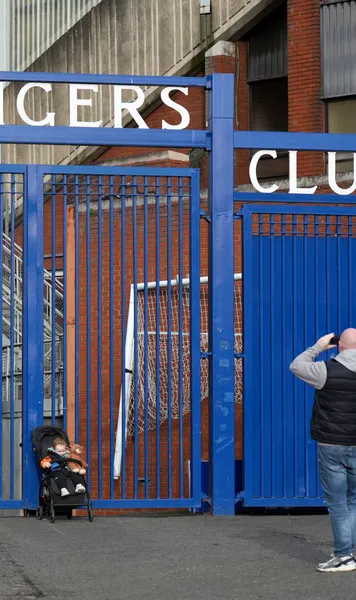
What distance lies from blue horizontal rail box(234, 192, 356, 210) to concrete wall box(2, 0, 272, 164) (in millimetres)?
7973

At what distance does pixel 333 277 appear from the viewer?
41.3 feet

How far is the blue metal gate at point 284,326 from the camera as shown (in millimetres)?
12242

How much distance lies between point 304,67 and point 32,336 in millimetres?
9281

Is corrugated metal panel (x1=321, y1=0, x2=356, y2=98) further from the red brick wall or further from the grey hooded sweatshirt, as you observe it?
the grey hooded sweatshirt

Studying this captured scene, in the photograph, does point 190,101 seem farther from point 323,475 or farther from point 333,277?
point 323,475

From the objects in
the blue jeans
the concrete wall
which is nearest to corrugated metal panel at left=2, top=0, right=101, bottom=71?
the concrete wall

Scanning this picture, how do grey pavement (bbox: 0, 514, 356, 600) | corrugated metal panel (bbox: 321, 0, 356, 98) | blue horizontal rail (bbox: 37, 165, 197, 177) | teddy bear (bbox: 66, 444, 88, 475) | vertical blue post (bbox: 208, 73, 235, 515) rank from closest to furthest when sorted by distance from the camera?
grey pavement (bbox: 0, 514, 356, 600) → teddy bear (bbox: 66, 444, 88, 475) → blue horizontal rail (bbox: 37, 165, 197, 177) → vertical blue post (bbox: 208, 73, 235, 515) → corrugated metal panel (bbox: 321, 0, 356, 98)

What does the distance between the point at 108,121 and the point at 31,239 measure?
8.67 m

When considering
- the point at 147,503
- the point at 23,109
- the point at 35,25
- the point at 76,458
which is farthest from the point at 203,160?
the point at 76,458

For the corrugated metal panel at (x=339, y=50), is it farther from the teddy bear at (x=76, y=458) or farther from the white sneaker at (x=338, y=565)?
the white sneaker at (x=338, y=565)

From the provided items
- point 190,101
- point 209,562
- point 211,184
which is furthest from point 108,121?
point 209,562

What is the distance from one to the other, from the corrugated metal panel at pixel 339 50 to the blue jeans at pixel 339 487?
11359 millimetres

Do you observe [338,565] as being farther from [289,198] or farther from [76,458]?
[289,198]

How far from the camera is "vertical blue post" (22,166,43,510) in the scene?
38.8 feet
